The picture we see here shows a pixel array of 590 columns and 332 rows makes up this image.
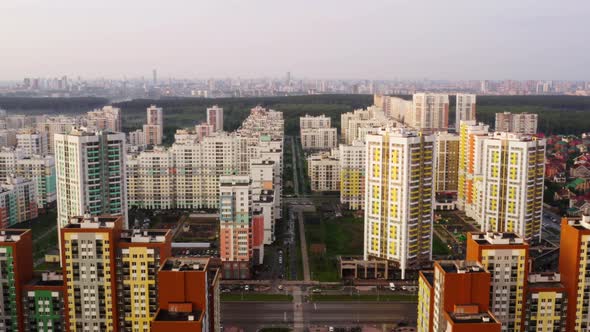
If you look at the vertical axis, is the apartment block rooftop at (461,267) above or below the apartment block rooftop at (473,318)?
above

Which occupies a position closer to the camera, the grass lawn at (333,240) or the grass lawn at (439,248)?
the grass lawn at (333,240)

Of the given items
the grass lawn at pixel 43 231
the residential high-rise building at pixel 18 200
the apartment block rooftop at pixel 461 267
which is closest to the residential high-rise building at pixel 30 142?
the grass lawn at pixel 43 231

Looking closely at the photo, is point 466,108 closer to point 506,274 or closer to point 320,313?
point 320,313

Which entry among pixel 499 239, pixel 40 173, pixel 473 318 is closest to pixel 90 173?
pixel 40 173

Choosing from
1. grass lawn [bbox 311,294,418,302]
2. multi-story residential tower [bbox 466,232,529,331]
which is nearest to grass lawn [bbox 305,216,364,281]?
grass lawn [bbox 311,294,418,302]

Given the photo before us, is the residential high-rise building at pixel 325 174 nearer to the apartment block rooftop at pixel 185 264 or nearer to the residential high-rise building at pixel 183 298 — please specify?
the apartment block rooftop at pixel 185 264

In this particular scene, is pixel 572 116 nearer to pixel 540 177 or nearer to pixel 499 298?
pixel 540 177
